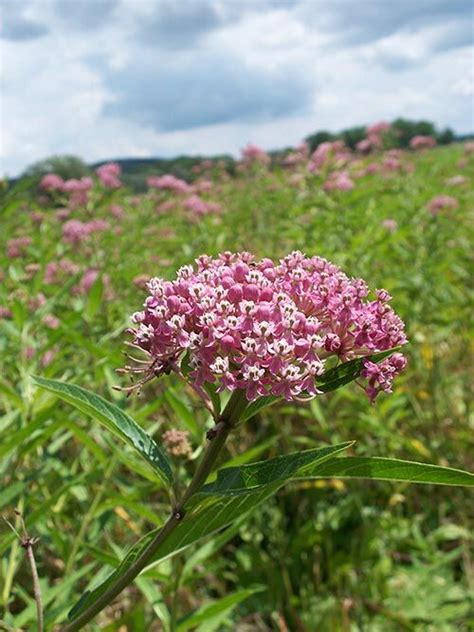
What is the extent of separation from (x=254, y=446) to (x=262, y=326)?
276cm

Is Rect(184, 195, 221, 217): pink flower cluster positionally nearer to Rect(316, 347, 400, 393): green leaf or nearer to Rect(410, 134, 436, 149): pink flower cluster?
Rect(316, 347, 400, 393): green leaf

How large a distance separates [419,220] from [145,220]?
1893 mm

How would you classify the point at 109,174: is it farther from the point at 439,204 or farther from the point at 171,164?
the point at 171,164

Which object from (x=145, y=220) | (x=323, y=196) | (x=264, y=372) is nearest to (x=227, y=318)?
(x=264, y=372)

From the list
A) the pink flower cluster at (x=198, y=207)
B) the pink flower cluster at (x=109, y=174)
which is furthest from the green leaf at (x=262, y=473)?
the pink flower cluster at (x=109, y=174)

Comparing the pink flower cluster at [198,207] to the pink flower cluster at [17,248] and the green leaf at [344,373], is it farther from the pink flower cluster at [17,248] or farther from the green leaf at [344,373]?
the green leaf at [344,373]

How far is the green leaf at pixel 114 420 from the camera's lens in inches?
39.8

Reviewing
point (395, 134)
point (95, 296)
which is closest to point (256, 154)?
point (395, 134)

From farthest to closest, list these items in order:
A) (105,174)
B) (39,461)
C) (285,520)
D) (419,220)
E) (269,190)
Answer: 1. (269,190)
2. (105,174)
3. (419,220)
4. (285,520)
5. (39,461)

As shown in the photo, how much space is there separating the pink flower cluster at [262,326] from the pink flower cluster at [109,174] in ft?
14.9

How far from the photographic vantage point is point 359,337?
1103 millimetres

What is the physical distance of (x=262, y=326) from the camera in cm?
105

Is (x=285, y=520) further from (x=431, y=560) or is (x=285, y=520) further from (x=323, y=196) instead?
(x=323, y=196)

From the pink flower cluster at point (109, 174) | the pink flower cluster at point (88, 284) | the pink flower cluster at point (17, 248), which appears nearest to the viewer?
the pink flower cluster at point (88, 284)
